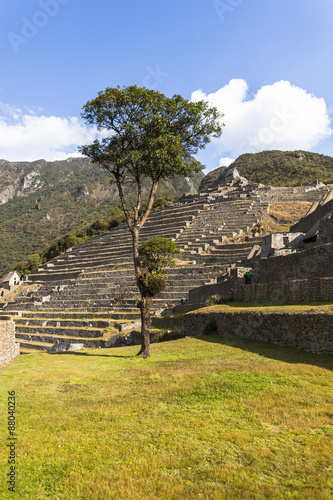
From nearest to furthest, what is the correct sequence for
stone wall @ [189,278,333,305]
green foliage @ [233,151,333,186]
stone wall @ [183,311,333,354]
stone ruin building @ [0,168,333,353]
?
stone wall @ [183,311,333,354], stone wall @ [189,278,333,305], stone ruin building @ [0,168,333,353], green foliage @ [233,151,333,186]

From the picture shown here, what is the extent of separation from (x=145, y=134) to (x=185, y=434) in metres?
13.6

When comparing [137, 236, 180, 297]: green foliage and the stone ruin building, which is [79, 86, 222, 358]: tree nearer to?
[137, 236, 180, 297]: green foliage

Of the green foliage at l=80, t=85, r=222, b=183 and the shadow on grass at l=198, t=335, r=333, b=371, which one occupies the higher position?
the green foliage at l=80, t=85, r=222, b=183

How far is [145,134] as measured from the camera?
51.6ft

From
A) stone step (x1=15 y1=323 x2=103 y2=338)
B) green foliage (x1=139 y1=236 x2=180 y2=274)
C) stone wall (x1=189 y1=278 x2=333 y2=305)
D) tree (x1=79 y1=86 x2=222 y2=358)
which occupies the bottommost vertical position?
stone step (x1=15 y1=323 x2=103 y2=338)

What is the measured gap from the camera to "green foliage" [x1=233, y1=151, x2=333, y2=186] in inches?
3357

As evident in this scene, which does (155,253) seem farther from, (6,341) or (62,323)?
(62,323)

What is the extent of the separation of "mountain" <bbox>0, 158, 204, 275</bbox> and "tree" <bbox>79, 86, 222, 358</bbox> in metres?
72.1

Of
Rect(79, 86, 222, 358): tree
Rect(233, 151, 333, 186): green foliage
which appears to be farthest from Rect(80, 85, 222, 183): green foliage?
Rect(233, 151, 333, 186): green foliage

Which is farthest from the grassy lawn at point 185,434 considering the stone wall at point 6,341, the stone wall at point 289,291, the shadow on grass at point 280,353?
the stone wall at point 6,341

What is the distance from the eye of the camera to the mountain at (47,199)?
368 ft

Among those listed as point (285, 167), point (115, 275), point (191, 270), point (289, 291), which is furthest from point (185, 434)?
point (285, 167)

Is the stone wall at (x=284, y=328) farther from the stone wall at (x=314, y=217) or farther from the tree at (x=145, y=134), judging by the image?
the stone wall at (x=314, y=217)

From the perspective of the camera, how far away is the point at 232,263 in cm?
3194
